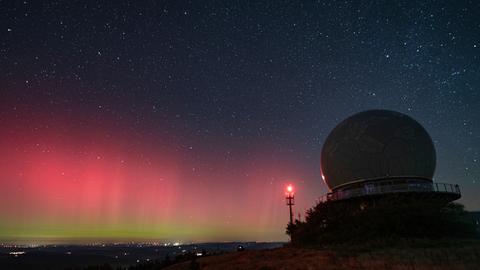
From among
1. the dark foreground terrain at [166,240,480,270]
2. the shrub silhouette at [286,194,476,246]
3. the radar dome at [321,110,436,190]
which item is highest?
the radar dome at [321,110,436,190]

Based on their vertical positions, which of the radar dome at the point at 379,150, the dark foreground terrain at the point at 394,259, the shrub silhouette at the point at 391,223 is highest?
the radar dome at the point at 379,150

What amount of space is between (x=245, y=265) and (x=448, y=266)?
886 cm

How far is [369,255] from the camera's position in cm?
1548

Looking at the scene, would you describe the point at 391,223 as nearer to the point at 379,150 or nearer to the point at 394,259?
the point at 394,259

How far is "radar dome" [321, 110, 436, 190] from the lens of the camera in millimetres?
29344

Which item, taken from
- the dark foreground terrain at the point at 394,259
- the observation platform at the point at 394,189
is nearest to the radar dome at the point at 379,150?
the observation platform at the point at 394,189

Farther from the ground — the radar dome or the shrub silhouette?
the radar dome

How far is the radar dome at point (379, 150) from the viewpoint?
29.3 metres

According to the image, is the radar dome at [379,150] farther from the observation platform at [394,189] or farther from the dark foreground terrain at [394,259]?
the dark foreground terrain at [394,259]

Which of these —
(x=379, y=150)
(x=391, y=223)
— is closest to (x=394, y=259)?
(x=391, y=223)

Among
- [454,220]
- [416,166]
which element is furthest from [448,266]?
[416,166]

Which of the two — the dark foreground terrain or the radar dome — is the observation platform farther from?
the dark foreground terrain

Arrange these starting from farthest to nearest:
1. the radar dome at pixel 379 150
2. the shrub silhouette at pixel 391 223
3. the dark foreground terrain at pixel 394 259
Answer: the radar dome at pixel 379 150
the shrub silhouette at pixel 391 223
the dark foreground terrain at pixel 394 259

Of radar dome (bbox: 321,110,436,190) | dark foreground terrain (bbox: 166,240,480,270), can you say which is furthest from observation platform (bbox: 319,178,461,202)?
dark foreground terrain (bbox: 166,240,480,270)
